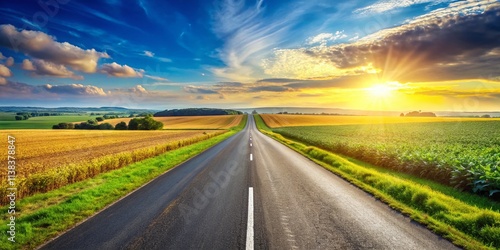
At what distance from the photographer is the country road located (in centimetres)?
515

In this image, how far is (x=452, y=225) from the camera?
6160mm

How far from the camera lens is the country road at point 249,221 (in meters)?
5.15

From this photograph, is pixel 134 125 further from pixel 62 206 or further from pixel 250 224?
pixel 250 224

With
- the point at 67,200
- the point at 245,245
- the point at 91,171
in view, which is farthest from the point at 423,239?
the point at 91,171

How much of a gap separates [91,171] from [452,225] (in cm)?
1451

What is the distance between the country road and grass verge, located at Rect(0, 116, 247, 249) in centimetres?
46

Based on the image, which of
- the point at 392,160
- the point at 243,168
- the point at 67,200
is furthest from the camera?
the point at 392,160

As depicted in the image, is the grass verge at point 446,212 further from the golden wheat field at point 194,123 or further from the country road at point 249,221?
the golden wheat field at point 194,123

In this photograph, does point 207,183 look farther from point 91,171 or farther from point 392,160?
point 392,160

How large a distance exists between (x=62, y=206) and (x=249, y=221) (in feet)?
19.2

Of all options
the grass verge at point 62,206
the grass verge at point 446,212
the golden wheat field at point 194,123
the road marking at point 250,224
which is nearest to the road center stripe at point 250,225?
the road marking at point 250,224

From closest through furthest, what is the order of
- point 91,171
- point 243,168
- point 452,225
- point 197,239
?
point 197,239 < point 452,225 < point 91,171 < point 243,168

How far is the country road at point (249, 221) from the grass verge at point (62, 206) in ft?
1.50

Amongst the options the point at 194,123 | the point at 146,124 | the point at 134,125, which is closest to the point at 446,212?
the point at 146,124
